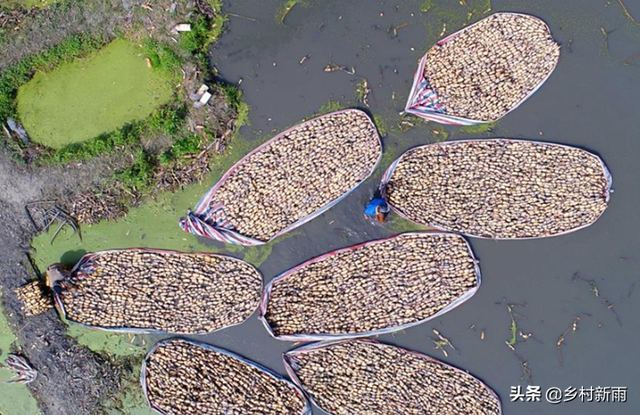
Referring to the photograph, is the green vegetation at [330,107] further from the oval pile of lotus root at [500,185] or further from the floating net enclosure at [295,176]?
the oval pile of lotus root at [500,185]

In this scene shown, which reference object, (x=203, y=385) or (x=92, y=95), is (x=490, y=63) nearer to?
(x=92, y=95)

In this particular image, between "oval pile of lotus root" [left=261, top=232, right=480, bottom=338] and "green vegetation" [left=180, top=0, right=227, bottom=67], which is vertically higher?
"green vegetation" [left=180, top=0, right=227, bottom=67]

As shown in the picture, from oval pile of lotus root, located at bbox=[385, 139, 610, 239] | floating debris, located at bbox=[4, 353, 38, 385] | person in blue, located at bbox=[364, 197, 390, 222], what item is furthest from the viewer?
floating debris, located at bbox=[4, 353, 38, 385]

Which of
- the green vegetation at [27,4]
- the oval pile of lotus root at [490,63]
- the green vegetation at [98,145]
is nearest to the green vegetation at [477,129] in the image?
the oval pile of lotus root at [490,63]

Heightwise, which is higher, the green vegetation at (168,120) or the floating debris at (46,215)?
the green vegetation at (168,120)

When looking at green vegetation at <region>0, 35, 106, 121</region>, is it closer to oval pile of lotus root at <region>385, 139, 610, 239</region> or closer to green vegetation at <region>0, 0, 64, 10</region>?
green vegetation at <region>0, 0, 64, 10</region>

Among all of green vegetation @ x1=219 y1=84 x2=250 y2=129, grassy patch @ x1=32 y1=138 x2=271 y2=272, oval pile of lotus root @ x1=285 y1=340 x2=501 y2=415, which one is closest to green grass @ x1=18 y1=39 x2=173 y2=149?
green vegetation @ x1=219 y1=84 x2=250 y2=129
